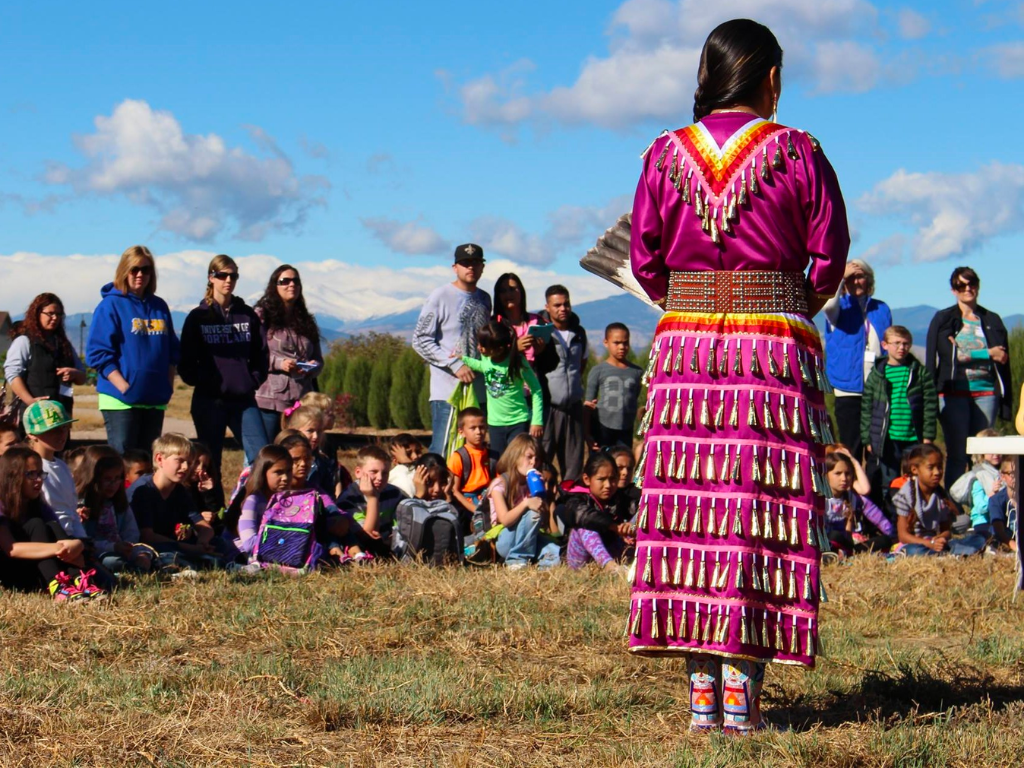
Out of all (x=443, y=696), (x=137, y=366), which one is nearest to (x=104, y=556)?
(x=137, y=366)

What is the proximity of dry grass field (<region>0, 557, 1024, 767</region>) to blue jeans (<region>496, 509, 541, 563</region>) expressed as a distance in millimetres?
1111

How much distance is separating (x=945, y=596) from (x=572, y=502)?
2.16 meters

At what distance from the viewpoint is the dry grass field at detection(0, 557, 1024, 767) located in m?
3.36

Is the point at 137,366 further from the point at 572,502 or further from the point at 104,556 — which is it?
the point at 572,502

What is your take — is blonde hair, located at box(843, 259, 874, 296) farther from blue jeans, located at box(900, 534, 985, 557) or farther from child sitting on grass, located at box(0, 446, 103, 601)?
child sitting on grass, located at box(0, 446, 103, 601)

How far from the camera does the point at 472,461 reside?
8180 mm

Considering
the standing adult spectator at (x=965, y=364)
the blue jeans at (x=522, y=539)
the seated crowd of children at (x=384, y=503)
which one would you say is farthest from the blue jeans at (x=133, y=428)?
the standing adult spectator at (x=965, y=364)

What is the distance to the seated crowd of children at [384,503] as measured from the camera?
6.08 meters

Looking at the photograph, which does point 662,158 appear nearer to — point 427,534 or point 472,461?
point 427,534

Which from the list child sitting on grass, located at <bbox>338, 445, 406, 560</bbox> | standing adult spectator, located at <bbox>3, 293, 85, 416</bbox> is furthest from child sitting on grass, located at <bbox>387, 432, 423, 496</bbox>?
standing adult spectator, located at <bbox>3, 293, 85, 416</bbox>

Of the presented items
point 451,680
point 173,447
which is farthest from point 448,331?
point 451,680

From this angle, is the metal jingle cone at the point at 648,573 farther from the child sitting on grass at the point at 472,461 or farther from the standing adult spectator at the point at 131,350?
the standing adult spectator at the point at 131,350

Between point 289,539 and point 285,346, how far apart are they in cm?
200

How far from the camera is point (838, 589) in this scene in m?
6.10
